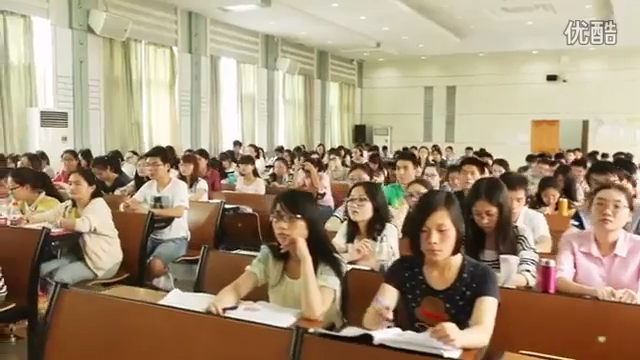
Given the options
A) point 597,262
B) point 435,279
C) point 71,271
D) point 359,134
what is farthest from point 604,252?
point 359,134

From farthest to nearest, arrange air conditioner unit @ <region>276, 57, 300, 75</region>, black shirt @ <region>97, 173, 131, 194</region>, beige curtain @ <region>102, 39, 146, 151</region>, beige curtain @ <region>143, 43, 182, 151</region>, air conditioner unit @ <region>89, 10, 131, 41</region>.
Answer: air conditioner unit @ <region>276, 57, 300, 75</region>, beige curtain @ <region>143, 43, 182, 151</region>, beige curtain @ <region>102, 39, 146, 151</region>, air conditioner unit @ <region>89, 10, 131, 41</region>, black shirt @ <region>97, 173, 131, 194</region>

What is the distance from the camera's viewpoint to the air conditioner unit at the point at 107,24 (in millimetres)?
9336

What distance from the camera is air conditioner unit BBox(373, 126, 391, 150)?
19.9 m

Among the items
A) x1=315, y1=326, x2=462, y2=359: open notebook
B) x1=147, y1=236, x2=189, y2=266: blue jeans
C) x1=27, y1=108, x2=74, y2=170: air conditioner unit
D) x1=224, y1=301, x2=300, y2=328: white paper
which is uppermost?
x1=27, y1=108, x2=74, y2=170: air conditioner unit

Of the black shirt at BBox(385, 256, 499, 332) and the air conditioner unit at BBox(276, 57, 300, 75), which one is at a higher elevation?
the air conditioner unit at BBox(276, 57, 300, 75)

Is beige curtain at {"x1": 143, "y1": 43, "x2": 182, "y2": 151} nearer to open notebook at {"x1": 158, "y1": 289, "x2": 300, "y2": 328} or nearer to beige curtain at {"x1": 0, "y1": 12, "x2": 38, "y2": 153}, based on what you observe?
beige curtain at {"x1": 0, "y1": 12, "x2": 38, "y2": 153}

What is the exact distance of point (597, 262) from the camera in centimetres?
296

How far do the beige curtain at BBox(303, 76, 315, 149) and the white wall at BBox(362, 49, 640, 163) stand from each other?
393cm

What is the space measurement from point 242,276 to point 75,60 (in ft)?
25.2

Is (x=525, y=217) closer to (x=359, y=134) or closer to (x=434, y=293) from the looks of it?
(x=434, y=293)

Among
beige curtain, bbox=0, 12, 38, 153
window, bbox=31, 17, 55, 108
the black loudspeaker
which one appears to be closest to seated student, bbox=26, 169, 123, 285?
beige curtain, bbox=0, 12, 38, 153

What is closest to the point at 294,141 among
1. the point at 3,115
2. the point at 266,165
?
the point at 266,165

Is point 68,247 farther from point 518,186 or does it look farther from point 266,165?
point 266,165

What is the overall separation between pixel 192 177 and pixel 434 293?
4542 mm
